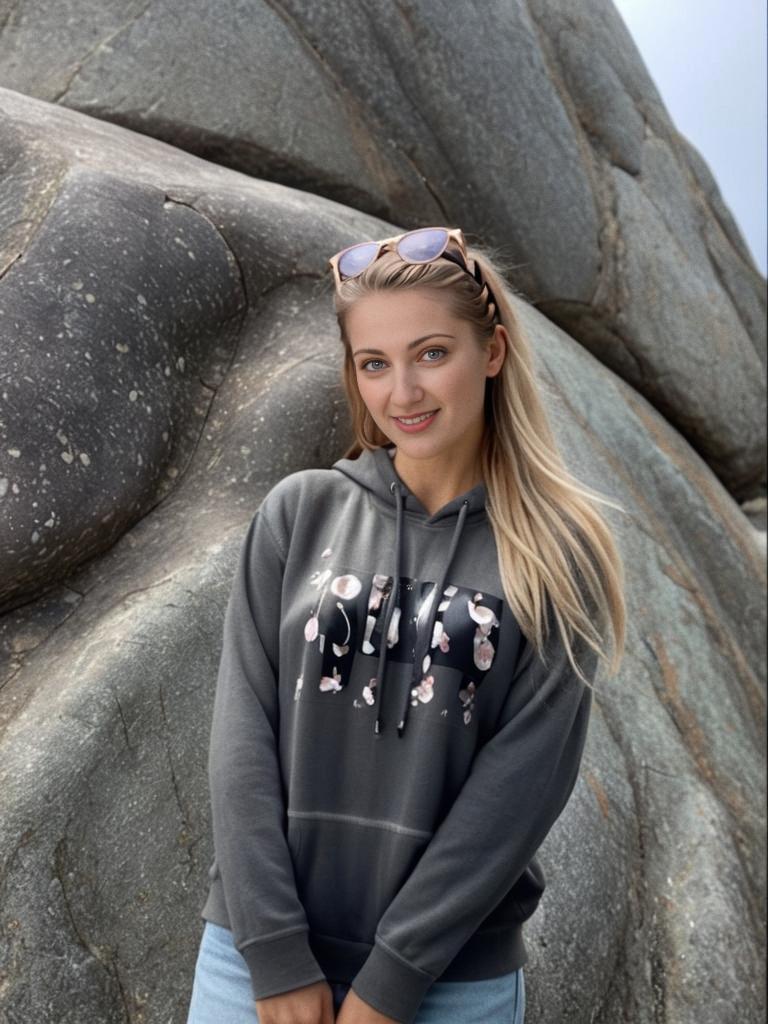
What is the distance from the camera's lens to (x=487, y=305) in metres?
1.83

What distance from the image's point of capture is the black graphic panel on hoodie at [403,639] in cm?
170

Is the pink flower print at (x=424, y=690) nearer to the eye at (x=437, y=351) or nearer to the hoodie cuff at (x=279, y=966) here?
the hoodie cuff at (x=279, y=966)

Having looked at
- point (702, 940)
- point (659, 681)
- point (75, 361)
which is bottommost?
point (702, 940)

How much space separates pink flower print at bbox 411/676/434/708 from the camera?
1.69 meters

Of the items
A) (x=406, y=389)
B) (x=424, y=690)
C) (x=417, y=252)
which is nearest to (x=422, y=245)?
(x=417, y=252)

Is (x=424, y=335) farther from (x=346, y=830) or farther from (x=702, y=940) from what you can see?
(x=702, y=940)

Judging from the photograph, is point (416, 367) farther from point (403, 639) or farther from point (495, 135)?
point (495, 135)

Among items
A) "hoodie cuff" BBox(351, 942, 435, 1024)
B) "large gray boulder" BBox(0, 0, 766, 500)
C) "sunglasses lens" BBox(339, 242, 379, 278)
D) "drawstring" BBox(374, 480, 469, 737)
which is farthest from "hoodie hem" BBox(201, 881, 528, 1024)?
"large gray boulder" BBox(0, 0, 766, 500)

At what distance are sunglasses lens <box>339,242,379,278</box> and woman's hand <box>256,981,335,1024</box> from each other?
42.4 inches

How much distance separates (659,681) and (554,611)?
1.85 meters

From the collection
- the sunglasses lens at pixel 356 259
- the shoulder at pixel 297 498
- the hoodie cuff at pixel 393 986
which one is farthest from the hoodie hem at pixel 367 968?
the sunglasses lens at pixel 356 259

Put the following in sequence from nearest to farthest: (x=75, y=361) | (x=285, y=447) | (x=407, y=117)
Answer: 1. (x=75, y=361)
2. (x=285, y=447)
3. (x=407, y=117)

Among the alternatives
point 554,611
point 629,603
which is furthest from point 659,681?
point 554,611

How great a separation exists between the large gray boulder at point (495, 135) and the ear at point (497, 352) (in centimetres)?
233
